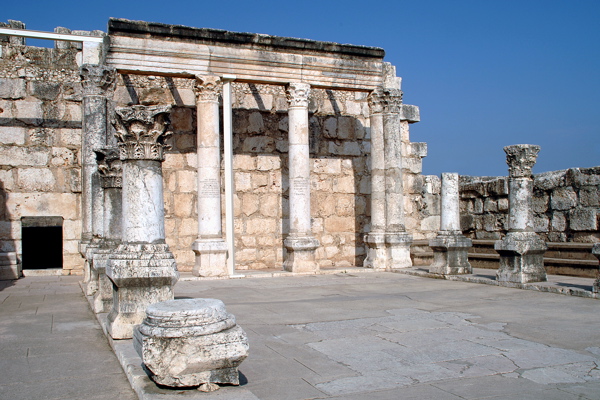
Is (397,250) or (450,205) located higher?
(450,205)

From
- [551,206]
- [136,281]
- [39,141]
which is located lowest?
[136,281]

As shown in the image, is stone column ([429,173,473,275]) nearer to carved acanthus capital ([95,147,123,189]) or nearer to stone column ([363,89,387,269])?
stone column ([363,89,387,269])

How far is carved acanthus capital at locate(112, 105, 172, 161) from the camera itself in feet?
21.3

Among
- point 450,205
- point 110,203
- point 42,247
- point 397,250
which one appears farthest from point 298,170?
point 42,247

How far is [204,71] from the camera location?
12.6 metres

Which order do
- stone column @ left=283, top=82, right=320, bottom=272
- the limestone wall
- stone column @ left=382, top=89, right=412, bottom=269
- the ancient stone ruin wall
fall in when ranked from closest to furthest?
the ancient stone ruin wall, the limestone wall, stone column @ left=283, top=82, right=320, bottom=272, stone column @ left=382, top=89, right=412, bottom=269

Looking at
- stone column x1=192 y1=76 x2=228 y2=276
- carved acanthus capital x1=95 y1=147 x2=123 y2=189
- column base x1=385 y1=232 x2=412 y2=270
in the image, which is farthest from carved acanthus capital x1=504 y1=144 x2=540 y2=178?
carved acanthus capital x1=95 y1=147 x2=123 y2=189

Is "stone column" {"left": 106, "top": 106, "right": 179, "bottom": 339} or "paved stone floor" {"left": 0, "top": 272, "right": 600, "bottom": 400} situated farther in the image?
"stone column" {"left": 106, "top": 106, "right": 179, "bottom": 339}

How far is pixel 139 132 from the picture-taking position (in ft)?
21.3

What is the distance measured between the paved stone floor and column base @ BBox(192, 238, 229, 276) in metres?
2.13

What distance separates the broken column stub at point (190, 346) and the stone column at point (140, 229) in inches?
61.3

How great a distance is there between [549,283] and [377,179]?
199 inches

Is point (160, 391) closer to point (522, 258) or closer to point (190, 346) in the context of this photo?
point (190, 346)

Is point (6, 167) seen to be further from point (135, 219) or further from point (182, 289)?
point (135, 219)
